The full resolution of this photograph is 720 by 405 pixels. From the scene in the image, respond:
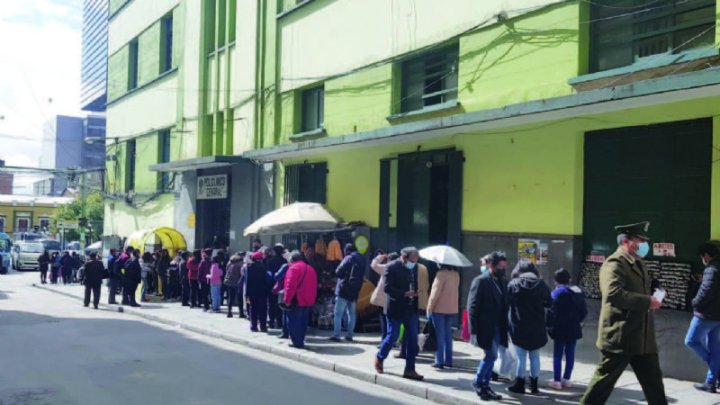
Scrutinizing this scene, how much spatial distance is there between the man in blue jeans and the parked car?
138 ft

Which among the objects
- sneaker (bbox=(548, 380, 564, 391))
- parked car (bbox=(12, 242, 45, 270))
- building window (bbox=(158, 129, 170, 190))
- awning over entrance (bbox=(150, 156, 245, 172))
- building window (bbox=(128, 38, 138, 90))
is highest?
building window (bbox=(128, 38, 138, 90))

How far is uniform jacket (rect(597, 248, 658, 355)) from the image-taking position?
588 cm

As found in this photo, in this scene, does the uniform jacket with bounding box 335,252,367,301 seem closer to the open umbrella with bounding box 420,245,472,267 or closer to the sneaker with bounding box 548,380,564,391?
the open umbrella with bounding box 420,245,472,267

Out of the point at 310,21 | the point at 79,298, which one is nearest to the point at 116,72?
the point at 79,298

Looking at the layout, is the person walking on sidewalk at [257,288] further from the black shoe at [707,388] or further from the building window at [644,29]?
the black shoe at [707,388]

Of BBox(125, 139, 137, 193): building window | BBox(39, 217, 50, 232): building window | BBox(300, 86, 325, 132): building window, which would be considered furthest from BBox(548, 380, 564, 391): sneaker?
BBox(39, 217, 50, 232): building window

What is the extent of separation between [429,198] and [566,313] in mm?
5505

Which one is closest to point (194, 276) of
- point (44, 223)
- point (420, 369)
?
point (420, 369)

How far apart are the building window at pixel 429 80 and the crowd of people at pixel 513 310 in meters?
3.89

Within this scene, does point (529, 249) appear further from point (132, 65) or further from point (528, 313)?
point (132, 65)

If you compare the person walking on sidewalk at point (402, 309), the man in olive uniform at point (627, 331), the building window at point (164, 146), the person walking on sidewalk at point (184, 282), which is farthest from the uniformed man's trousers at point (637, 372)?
the building window at point (164, 146)

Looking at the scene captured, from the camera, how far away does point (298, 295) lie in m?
11.4

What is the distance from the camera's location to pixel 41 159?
321ft

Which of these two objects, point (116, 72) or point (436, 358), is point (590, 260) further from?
point (116, 72)
